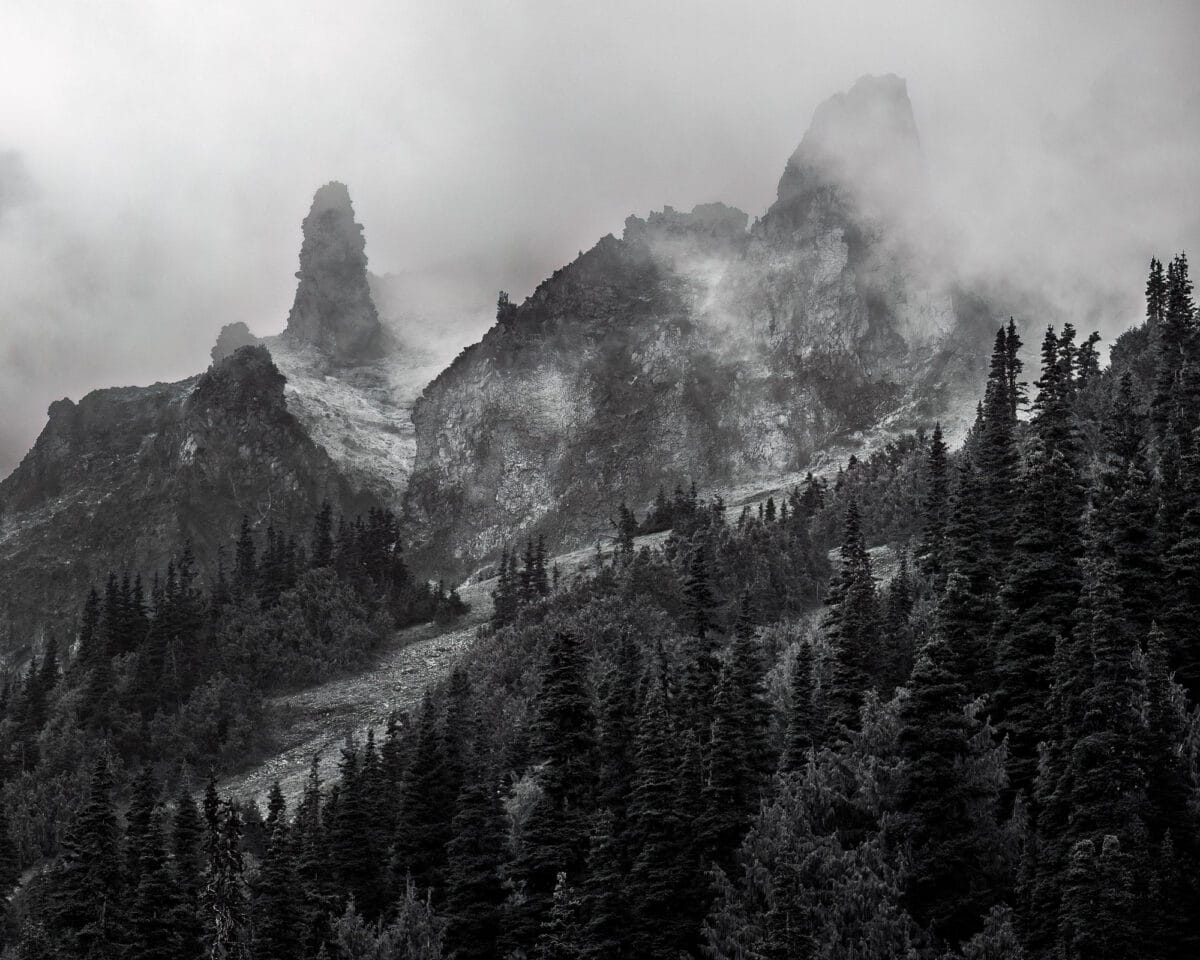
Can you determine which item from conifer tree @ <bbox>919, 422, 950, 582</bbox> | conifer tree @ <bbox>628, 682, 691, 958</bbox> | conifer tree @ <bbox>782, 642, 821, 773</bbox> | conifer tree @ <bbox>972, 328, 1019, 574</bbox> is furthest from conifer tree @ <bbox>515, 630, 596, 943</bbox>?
conifer tree @ <bbox>919, 422, 950, 582</bbox>

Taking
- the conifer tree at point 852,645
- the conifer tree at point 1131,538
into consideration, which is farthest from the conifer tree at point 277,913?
the conifer tree at point 1131,538

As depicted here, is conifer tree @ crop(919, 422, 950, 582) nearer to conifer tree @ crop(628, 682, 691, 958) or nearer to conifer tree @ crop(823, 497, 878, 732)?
conifer tree @ crop(823, 497, 878, 732)

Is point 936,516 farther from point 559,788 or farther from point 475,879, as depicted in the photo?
point 475,879

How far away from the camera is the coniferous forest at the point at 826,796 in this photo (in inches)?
1299

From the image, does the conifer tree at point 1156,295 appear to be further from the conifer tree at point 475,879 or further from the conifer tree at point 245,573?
the conifer tree at point 245,573

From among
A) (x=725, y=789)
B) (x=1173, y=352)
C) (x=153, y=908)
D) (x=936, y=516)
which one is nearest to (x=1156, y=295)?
(x=1173, y=352)

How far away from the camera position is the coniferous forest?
108ft

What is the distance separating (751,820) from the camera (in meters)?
42.5

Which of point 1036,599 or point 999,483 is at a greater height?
point 999,483

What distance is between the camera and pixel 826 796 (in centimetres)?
3853

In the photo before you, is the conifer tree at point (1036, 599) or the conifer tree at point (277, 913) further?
the conifer tree at point (277, 913)

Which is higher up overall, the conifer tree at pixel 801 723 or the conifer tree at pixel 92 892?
the conifer tree at pixel 801 723

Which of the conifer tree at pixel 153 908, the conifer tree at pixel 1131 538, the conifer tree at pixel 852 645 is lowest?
the conifer tree at pixel 153 908

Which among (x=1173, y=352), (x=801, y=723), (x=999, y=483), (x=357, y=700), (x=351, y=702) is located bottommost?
(x=351, y=702)
